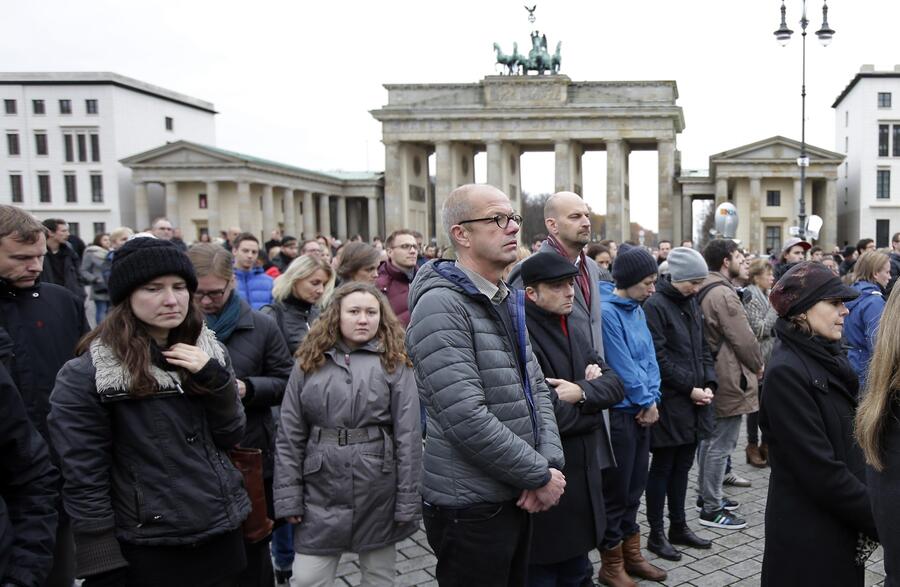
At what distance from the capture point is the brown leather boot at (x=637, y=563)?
496cm

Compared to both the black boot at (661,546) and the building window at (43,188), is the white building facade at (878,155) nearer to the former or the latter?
the black boot at (661,546)

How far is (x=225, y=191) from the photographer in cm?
5181

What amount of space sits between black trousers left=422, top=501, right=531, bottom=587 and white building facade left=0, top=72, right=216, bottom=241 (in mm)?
56237

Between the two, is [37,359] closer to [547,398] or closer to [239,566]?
[239,566]

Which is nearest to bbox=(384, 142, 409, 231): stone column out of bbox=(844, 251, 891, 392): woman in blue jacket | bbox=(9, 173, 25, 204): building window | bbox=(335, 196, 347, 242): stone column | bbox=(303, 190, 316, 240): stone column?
bbox=(303, 190, 316, 240): stone column

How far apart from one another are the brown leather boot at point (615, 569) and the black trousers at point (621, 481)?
0.21ft

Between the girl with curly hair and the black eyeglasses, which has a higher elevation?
the black eyeglasses

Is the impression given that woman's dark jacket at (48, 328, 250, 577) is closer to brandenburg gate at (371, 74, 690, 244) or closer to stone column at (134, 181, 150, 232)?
brandenburg gate at (371, 74, 690, 244)

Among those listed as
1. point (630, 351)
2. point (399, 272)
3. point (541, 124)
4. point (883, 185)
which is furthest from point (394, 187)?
point (630, 351)

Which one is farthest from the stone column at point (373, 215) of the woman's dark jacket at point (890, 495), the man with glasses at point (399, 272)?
the woman's dark jacket at point (890, 495)

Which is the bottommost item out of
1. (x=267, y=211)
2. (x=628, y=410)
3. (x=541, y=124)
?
(x=628, y=410)

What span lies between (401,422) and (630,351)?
188 cm

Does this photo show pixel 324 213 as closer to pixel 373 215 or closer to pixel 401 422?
pixel 373 215

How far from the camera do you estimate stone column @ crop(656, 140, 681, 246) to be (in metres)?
49.8
